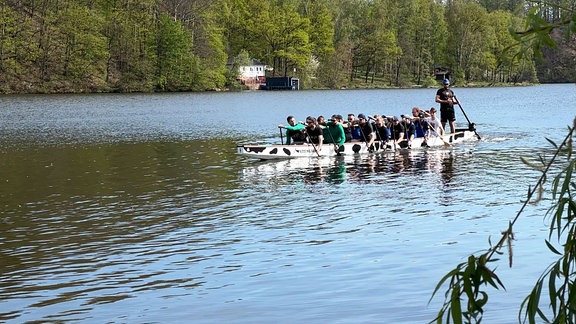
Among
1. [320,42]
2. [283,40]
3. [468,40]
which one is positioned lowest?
[320,42]

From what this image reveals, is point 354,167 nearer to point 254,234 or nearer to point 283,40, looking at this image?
point 254,234

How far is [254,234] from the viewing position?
16500mm

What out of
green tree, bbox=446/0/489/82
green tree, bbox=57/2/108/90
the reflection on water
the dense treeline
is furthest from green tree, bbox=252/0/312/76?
the reflection on water

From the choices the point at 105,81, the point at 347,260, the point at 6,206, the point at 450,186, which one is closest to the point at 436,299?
the point at 347,260

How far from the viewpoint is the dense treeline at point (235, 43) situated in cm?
11419

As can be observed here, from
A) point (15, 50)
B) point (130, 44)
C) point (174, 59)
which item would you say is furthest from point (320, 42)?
point (15, 50)

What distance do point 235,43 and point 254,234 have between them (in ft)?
412

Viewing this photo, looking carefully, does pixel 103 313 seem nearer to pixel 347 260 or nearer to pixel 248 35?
pixel 347 260

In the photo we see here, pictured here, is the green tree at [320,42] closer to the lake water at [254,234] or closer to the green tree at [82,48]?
the green tree at [82,48]

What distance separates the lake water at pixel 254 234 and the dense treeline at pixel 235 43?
73700mm

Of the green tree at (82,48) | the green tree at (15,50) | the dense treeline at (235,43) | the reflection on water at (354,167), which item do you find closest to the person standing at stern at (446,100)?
the reflection on water at (354,167)

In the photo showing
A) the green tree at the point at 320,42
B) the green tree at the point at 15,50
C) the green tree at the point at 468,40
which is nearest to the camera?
the green tree at the point at 15,50

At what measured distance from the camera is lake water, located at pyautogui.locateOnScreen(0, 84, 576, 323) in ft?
39.0

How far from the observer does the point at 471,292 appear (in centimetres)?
498
